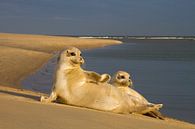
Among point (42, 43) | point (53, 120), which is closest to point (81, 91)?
point (53, 120)

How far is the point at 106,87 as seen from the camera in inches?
333

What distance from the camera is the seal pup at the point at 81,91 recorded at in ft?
27.3

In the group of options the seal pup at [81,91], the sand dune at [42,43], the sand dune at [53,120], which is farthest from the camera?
the sand dune at [42,43]

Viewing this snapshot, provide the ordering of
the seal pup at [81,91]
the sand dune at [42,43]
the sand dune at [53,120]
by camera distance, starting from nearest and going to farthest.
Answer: the sand dune at [53,120] < the seal pup at [81,91] < the sand dune at [42,43]

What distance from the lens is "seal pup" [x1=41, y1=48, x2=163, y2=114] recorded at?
834cm

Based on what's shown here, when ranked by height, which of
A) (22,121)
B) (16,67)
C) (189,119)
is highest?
(16,67)

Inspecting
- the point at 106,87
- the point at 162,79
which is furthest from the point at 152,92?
the point at 106,87

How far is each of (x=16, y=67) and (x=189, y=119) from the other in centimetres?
1162

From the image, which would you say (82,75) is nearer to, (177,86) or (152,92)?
(152,92)

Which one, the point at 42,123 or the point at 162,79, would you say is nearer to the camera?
the point at 42,123

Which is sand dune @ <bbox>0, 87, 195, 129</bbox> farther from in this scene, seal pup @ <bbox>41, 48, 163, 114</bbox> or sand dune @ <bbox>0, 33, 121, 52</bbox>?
sand dune @ <bbox>0, 33, 121, 52</bbox>

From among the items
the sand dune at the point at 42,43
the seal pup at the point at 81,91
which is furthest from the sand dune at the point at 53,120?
the sand dune at the point at 42,43

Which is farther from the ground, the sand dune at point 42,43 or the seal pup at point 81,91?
the sand dune at point 42,43

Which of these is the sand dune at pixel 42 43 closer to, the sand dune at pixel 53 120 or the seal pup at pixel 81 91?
the seal pup at pixel 81 91
